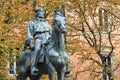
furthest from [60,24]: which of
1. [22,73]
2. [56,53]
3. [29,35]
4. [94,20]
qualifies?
[94,20]

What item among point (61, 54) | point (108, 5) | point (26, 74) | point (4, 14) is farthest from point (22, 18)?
point (61, 54)

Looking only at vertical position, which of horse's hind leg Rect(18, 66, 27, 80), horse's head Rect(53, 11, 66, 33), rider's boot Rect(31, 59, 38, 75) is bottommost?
horse's hind leg Rect(18, 66, 27, 80)

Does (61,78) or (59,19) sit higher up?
(59,19)

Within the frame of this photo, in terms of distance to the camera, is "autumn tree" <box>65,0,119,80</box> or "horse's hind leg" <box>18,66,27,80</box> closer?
"horse's hind leg" <box>18,66,27,80</box>

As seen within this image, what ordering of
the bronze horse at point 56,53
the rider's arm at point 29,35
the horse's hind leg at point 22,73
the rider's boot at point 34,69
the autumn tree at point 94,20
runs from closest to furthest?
the bronze horse at point 56,53, the rider's boot at point 34,69, the rider's arm at point 29,35, the horse's hind leg at point 22,73, the autumn tree at point 94,20

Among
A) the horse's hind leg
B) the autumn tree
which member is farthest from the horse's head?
the autumn tree

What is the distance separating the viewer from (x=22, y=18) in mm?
25969

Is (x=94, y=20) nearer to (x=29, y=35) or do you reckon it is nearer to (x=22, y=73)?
(x=22, y=73)

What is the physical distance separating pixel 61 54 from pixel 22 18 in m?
12.0

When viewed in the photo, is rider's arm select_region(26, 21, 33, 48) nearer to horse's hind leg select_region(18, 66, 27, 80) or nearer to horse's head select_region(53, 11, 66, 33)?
horse's hind leg select_region(18, 66, 27, 80)

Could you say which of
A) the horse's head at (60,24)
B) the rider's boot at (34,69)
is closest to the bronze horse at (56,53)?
the horse's head at (60,24)

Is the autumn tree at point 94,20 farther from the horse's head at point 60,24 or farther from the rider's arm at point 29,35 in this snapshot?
the horse's head at point 60,24

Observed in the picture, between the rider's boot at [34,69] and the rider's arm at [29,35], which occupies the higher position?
the rider's arm at [29,35]

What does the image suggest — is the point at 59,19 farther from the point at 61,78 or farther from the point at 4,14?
the point at 4,14
